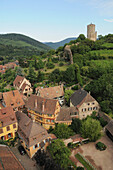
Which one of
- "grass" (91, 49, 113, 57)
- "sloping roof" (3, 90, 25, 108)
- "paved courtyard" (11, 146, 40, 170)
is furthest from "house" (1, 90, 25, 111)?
"grass" (91, 49, 113, 57)

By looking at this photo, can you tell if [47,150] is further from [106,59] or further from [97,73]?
[106,59]

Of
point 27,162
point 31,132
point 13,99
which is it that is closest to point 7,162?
point 27,162

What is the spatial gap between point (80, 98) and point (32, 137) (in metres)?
20.8

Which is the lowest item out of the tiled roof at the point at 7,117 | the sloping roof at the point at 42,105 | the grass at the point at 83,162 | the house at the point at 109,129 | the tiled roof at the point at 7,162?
the grass at the point at 83,162

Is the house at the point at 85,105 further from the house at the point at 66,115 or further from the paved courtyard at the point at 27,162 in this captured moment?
the paved courtyard at the point at 27,162

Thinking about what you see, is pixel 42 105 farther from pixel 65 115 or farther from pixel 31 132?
pixel 31 132

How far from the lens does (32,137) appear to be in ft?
97.2

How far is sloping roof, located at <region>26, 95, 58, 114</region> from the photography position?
37312mm

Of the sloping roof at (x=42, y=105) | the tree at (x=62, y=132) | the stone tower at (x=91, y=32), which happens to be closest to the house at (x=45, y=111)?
the sloping roof at (x=42, y=105)

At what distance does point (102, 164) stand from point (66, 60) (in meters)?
65.7

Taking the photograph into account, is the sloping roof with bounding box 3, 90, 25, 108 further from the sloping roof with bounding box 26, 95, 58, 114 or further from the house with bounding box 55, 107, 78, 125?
the house with bounding box 55, 107, 78, 125

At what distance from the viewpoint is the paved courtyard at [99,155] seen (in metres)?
28.1

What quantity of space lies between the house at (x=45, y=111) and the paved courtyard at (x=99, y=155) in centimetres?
1029

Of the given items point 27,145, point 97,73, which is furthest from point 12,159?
point 97,73
